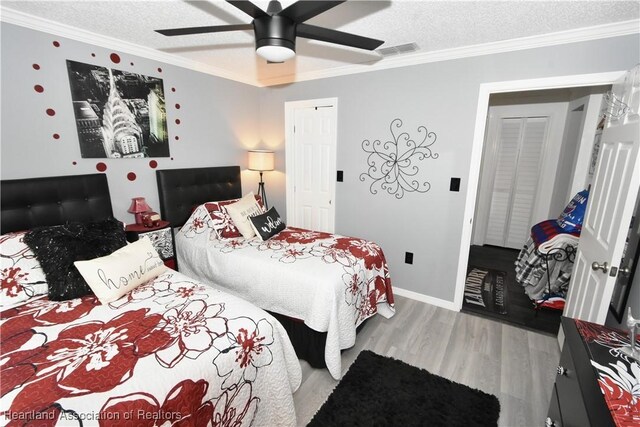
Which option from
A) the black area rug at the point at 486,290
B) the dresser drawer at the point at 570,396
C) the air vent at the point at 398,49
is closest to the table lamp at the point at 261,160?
the air vent at the point at 398,49

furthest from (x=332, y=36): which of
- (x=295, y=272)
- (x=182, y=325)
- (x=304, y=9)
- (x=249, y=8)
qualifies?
(x=182, y=325)

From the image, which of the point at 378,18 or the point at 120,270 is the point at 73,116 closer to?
the point at 120,270

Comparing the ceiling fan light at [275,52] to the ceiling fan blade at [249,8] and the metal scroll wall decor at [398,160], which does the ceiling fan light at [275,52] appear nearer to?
the ceiling fan blade at [249,8]

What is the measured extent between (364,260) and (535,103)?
3833mm

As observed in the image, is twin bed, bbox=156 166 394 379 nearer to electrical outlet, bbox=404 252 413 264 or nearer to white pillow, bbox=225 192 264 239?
white pillow, bbox=225 192 264 239

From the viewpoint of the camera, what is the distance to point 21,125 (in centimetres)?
209

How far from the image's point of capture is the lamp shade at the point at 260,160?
3721 millimetres

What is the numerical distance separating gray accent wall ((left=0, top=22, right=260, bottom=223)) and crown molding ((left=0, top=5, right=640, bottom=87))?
0.05m

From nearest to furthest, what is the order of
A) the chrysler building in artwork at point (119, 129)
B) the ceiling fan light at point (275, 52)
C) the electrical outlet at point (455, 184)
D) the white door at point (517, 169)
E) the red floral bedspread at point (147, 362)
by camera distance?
the red floral bedspread at point (147, 362) < the ceiling fan light at point (275, 52) < the chrysler building in artwork at point (119, 129) < the electrical outlet at point (455, 184) < the white door at point (517, 169)

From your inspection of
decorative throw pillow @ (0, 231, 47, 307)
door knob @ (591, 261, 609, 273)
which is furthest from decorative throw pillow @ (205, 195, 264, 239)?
door knob @ (591, 261, 609, 273)

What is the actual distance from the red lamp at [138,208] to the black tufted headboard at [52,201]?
0.18m

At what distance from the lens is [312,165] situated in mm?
3678

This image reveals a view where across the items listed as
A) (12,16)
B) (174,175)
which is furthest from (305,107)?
(12,16)

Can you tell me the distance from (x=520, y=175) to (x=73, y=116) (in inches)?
217
